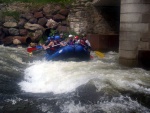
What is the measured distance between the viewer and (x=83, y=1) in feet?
43.8

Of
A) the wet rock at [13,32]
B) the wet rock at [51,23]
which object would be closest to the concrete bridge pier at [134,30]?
the wet rock at [51,23]

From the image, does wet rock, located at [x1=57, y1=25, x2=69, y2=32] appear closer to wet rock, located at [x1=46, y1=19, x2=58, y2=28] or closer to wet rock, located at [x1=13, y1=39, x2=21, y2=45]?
wet rock, located at [x1=46, y1=19, x2=58, y2=28]

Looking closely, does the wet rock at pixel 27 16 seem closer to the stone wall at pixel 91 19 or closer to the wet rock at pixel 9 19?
the wet rock at pixel 9 19

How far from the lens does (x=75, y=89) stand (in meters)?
6.31

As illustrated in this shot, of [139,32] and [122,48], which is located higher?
[139,32]

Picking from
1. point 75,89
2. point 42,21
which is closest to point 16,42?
point 42,21

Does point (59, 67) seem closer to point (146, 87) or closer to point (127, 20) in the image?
point (127, 20)

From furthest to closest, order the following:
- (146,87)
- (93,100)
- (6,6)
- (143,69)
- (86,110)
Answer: (6,6), (143,69), (146,87), (93,100), (86,110)

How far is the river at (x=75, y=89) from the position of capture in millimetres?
5289

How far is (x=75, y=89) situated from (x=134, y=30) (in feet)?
11.5

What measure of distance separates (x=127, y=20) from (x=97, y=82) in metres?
3.16

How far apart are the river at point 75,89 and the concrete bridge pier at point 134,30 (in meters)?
0.52

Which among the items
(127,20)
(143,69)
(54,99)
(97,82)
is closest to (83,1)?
(127,20)

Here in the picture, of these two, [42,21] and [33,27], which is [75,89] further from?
[42,21]
